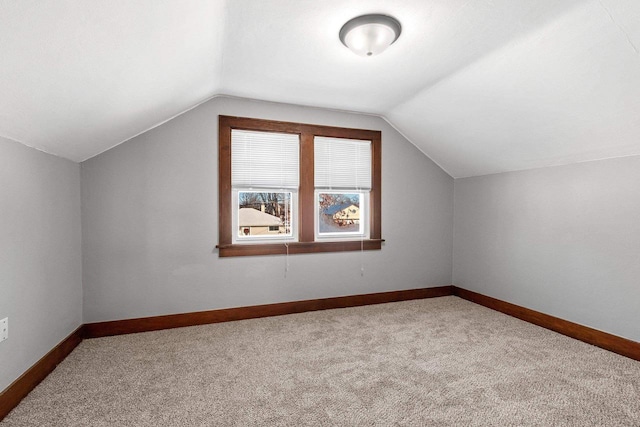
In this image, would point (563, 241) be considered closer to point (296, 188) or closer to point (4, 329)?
point (296, 188)

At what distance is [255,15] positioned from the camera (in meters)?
2.01

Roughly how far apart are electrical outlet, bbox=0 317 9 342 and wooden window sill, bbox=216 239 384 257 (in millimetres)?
1674

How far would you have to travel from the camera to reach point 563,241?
3070mm

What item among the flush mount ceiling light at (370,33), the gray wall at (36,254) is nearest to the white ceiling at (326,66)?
the flush mount ceiling light at (370,33)

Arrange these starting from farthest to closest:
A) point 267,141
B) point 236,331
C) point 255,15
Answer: point 267,141 → point 236,331 → point 255,15

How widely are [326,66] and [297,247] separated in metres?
1.87

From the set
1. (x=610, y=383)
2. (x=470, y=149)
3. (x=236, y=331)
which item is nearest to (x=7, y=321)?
(x=236, y=331)

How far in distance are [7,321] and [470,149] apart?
408 centimetres

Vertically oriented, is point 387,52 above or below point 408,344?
above

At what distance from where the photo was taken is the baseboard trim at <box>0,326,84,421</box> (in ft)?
6.03

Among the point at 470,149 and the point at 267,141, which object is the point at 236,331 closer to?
the point at 267,141

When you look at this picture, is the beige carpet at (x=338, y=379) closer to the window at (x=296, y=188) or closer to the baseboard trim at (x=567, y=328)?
the baseboard trim at (x=567, y=328)

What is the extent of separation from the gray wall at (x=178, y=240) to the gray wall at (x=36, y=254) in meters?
0.21

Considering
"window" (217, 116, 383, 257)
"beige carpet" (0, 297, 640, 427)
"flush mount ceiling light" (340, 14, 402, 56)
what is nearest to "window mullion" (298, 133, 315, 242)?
"window" (217, 116, 383, 257)
